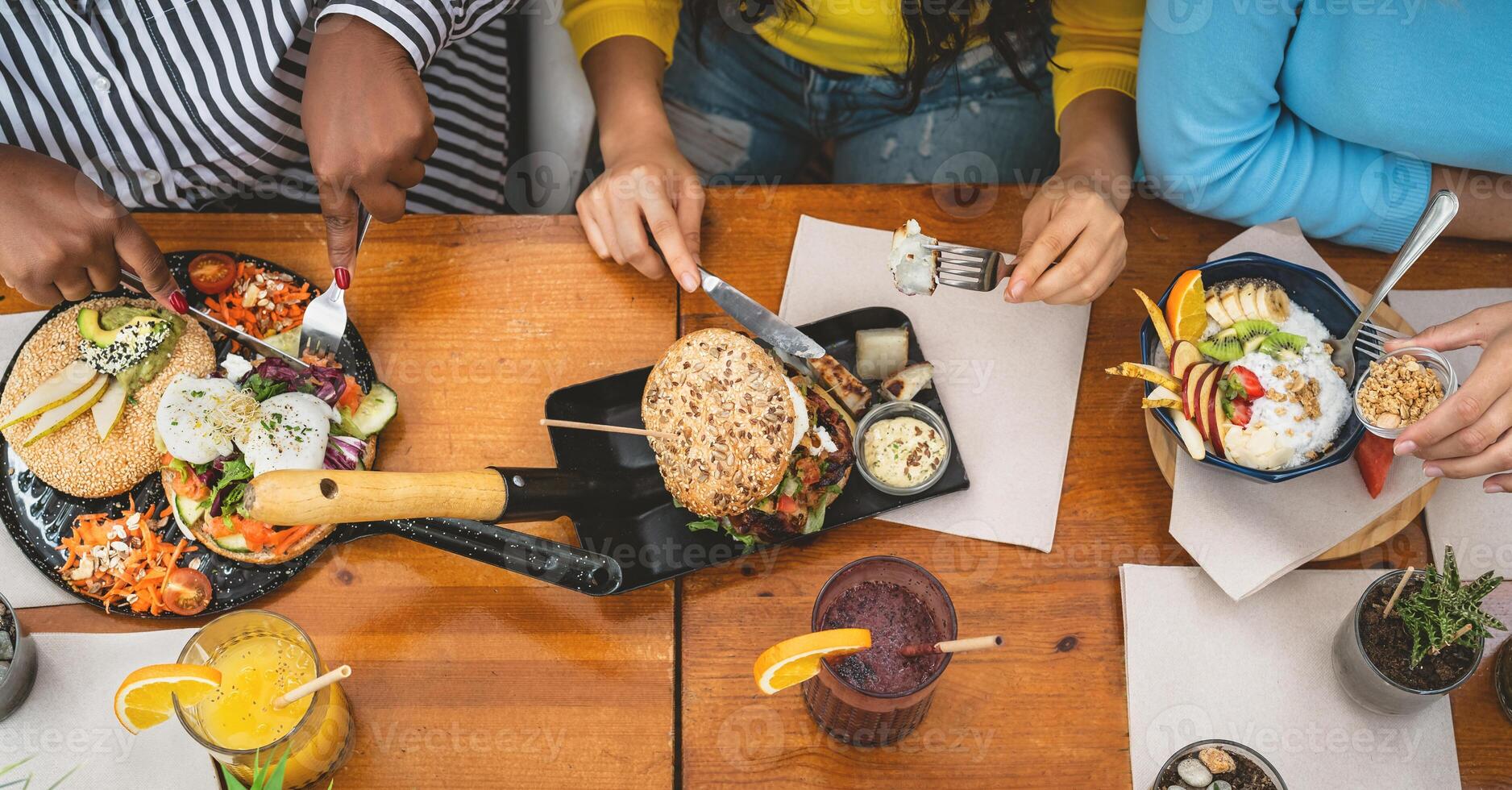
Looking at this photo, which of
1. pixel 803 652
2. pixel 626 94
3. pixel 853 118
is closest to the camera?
pixel 803 652

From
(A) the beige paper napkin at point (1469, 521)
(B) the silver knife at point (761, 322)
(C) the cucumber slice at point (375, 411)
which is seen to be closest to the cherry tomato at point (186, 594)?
(C) the cucumber slice at point (375, 411)

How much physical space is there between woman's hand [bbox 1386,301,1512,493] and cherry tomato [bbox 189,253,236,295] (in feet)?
6.91

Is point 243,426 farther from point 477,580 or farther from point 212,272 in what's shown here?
point 477,580

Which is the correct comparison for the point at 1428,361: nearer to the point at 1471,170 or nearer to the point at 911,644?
the point at 1471,170

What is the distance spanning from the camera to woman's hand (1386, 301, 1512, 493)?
128cm

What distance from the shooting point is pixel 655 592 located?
1.55m

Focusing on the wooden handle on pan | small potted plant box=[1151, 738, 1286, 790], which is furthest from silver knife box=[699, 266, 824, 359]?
small potted plant box=[1151, 738, 1286, 790]

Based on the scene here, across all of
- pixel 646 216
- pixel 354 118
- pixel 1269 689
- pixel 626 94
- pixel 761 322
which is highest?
pixel 354 118

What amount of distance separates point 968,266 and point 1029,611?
638 mm

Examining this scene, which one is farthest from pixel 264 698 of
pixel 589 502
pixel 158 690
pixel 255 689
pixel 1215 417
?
pixel 1215 417

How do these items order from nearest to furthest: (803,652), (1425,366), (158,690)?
(803,652), (158,690), (1425,366)

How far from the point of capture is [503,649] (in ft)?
4.99

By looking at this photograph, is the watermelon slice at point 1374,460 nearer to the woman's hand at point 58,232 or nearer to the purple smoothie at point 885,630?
the purple smoothie at point 885,630

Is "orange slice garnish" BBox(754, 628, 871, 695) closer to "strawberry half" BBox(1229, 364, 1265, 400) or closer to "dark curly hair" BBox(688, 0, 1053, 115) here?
"strawberry half" BBox(1229, 364, 1265, 400)
